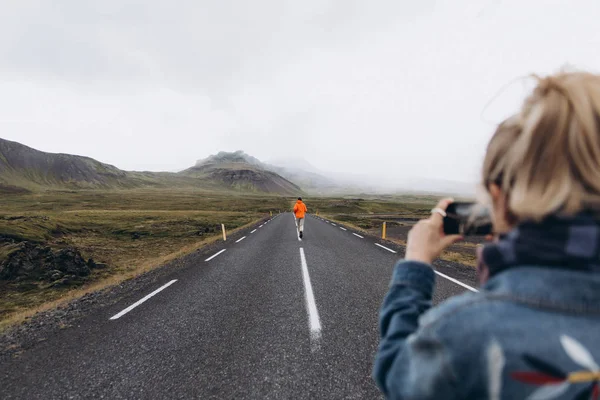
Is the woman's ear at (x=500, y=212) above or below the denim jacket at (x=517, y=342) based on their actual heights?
above

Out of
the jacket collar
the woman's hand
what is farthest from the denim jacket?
the woman's hand

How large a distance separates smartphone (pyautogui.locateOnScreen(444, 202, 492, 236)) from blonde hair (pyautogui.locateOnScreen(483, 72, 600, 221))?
0.26 meters

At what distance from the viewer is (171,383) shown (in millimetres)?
3000

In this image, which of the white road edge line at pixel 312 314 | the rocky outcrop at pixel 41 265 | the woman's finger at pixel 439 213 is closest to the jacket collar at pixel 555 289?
the woman's finger at pixel 439 213

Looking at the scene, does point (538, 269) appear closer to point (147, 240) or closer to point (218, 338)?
point (218, 338)

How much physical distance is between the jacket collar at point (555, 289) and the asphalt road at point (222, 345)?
2.80 metres

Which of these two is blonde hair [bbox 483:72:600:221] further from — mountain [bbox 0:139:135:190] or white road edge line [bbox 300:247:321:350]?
mountain [bbox 0:139:135:190]

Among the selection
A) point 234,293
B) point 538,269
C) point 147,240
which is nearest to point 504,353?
point 538,269

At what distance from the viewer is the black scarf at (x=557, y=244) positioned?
2.18 feet

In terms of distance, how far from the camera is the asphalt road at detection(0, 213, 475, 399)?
294 centimetres

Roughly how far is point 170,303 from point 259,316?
2.08 metres

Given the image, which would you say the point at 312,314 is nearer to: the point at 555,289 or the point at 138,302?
the point at 138,302

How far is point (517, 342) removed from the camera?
0.64 metres

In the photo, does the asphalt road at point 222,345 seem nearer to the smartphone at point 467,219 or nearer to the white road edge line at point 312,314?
the white road edge line at point 312,314
